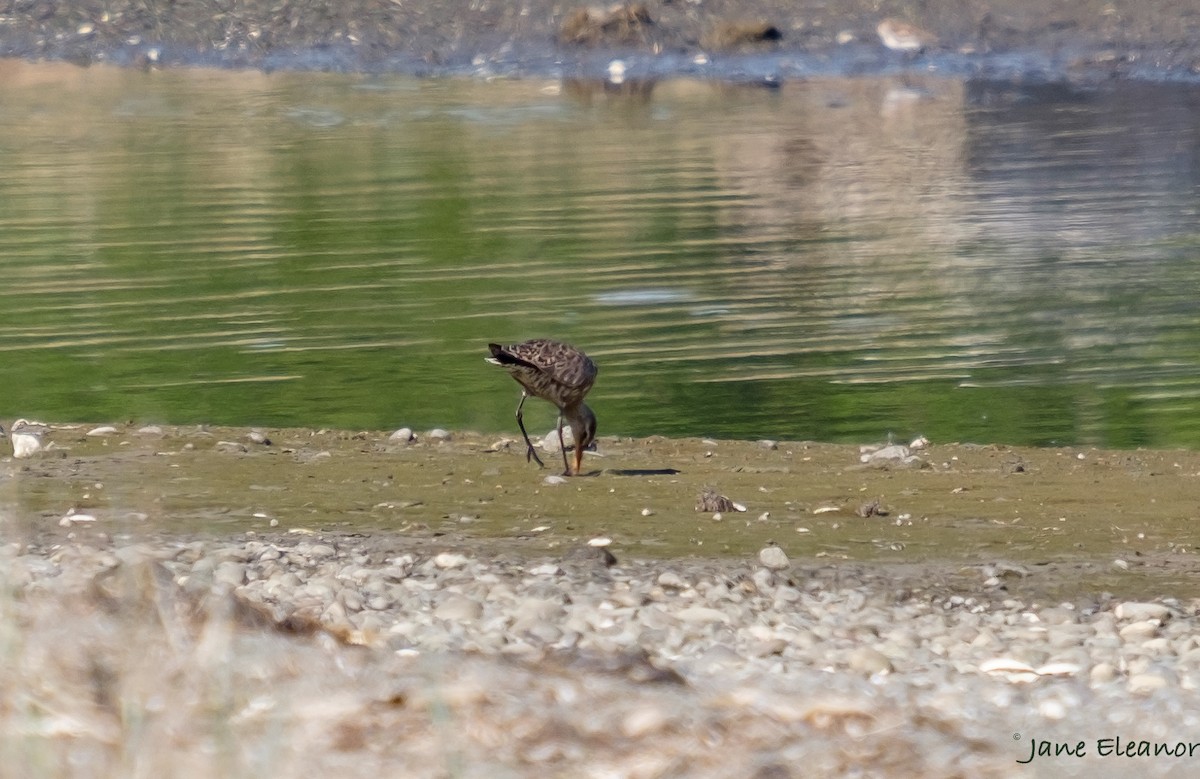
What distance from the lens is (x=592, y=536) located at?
27.5 feet

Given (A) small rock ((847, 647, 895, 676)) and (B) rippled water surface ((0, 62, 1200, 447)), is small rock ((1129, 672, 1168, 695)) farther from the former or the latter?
(B) rippled water surface ((0, 62, 1200, 447))

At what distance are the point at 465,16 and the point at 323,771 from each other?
2101 centimetres

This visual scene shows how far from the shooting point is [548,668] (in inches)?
227

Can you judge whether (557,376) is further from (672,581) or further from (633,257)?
(633,257)

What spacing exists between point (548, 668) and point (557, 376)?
12.9ft

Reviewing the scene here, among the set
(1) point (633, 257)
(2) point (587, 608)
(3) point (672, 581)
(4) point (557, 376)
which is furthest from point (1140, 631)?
(1) point (633, 257)

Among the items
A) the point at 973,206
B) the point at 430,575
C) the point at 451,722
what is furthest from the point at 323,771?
the point at 973,206

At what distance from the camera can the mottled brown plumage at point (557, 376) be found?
956cm

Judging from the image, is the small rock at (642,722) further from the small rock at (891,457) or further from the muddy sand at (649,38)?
the muddy sand at (649,38)

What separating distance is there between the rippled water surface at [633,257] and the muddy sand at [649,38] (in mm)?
559

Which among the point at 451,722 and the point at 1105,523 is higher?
the point at 451,722

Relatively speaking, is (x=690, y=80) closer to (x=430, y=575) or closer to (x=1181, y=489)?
(x=1181, y=489)

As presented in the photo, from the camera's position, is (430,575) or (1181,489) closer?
(430,575)

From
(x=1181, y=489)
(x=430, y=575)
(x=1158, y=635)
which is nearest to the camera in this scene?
(x=1158, y=635)
